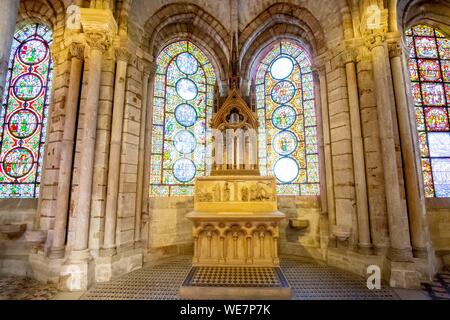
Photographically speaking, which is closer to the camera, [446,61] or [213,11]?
[446,61]

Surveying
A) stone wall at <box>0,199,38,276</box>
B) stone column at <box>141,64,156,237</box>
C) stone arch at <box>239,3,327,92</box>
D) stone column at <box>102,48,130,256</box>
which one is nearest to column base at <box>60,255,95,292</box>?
stone column at <box>102,48,130,256</box>

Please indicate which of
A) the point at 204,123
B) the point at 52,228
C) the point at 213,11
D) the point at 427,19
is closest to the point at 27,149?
the point at 52,228

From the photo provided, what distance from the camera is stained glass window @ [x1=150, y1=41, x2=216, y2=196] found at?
6090 mm

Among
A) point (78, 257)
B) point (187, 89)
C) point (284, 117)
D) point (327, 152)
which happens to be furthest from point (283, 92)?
point (78, 257)

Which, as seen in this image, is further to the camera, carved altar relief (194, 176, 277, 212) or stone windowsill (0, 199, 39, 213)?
stone windowsill (0, 199, 39, 213)

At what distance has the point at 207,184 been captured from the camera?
15.1 ft

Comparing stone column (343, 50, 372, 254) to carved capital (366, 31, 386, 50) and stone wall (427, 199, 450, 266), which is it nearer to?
carved capital (366, 31, 386, 50)

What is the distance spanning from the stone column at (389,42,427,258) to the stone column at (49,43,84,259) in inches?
255

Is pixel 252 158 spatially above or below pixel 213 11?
below

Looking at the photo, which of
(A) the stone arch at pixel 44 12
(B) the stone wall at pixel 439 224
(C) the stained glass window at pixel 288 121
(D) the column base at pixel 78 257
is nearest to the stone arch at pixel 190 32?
(C) the stained glass window at pixel 288 121

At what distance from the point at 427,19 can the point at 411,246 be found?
5.98m

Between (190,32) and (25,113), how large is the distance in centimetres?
482
